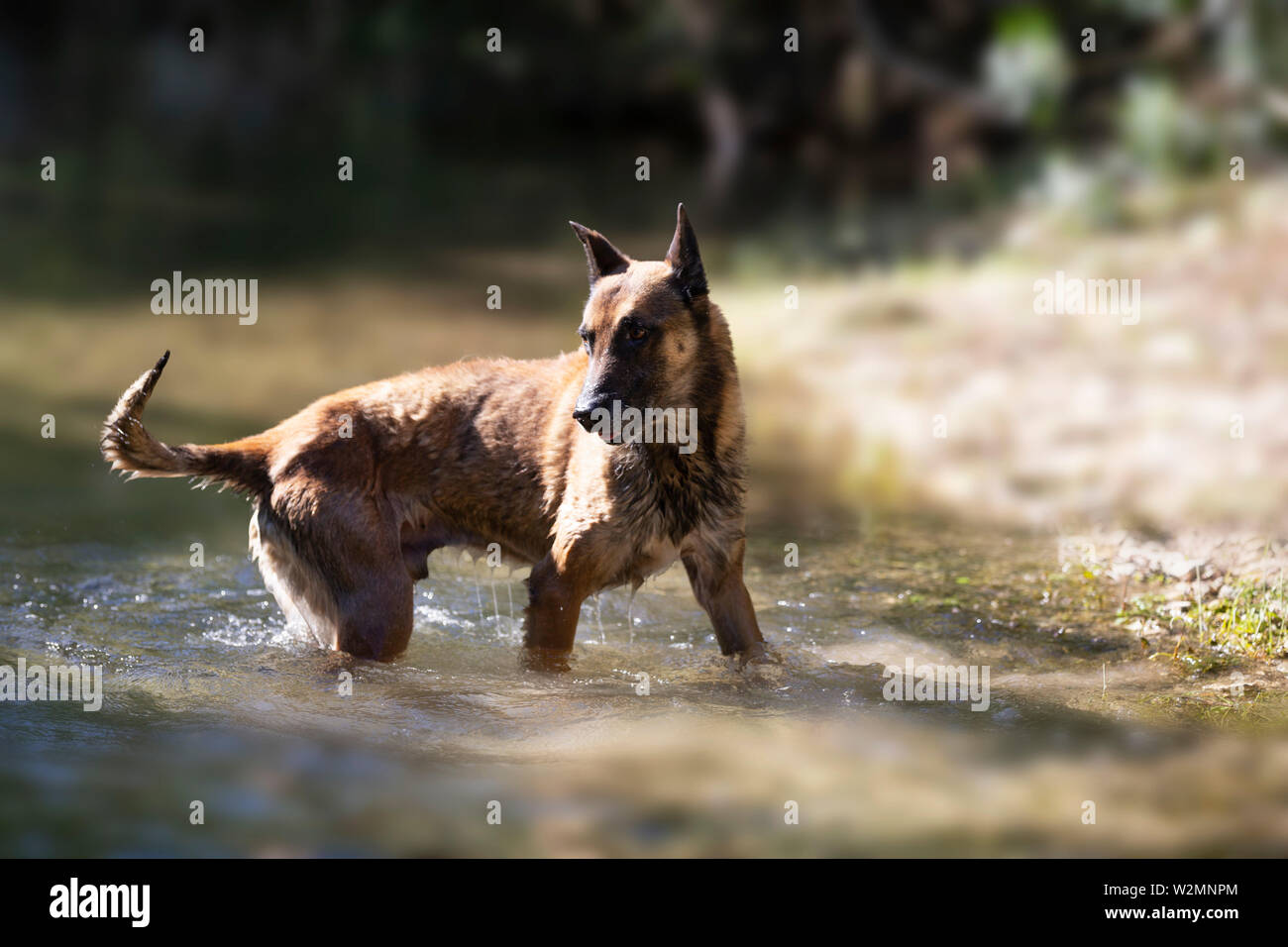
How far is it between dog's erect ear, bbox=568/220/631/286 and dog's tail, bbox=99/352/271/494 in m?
1.75

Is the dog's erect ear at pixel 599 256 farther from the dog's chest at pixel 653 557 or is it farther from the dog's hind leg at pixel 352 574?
the dog's hind leg at pixel 352 574

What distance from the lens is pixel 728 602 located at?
684 cm

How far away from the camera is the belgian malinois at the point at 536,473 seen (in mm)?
6387

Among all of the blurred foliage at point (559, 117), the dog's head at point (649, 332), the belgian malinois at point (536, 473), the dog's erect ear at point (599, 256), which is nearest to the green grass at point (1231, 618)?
the belgian malinois at point (536, 473)

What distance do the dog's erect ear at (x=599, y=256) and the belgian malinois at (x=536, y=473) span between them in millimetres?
14

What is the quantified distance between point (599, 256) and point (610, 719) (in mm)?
2070

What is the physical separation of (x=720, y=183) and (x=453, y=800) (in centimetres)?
1894

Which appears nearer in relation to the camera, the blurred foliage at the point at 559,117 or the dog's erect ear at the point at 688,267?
the dog's erect ear at the point at 688,267

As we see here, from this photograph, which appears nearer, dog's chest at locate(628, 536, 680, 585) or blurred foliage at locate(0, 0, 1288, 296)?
dog's chest at locate(628, 536, 680, 585)

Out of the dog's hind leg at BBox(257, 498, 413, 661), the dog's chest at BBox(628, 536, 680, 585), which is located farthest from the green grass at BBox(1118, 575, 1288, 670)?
the dog's hind leg at BBox(257, 498, 413, 661)

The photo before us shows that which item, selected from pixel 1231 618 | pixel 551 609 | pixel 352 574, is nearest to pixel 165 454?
pixel 352 574

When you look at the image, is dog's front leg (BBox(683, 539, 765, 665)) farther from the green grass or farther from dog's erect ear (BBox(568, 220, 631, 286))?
the green grass

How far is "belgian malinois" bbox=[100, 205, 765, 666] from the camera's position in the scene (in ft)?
21.0

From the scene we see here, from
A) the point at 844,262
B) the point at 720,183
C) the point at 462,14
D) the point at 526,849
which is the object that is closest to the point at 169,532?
the point at 526,849
